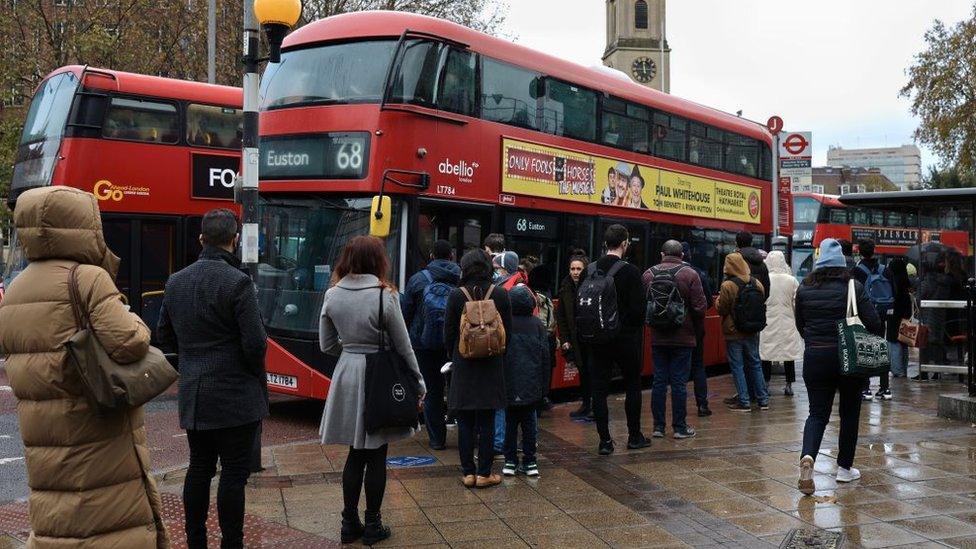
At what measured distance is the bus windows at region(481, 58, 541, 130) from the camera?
412 inches

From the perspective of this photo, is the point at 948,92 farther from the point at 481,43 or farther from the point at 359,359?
the point at 359,359

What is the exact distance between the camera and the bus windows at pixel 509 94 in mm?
10477

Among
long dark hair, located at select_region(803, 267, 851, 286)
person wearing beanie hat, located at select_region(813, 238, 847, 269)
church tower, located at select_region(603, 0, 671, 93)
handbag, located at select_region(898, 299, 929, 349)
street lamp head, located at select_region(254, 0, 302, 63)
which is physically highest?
church tower, located at select_region(603, 0, 671, 93)

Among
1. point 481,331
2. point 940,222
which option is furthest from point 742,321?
point 481,331

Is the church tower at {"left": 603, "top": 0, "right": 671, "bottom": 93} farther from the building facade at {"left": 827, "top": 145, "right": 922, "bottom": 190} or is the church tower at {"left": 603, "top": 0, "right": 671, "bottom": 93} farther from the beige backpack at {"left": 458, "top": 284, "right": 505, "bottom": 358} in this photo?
the building facade at {"left": 827, "top": 145, "right": 922, "bottom": 190}

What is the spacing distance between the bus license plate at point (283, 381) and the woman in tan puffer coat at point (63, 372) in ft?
19.2

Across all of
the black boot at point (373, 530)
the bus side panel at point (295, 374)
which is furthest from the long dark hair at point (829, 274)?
the bus side panel at point (295, 374)

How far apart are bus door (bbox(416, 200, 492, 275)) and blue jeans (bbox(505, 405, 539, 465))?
2588 millimetres

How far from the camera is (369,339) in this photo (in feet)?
17.9

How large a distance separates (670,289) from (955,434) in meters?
3.22

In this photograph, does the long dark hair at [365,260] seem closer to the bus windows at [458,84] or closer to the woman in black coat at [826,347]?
the woman in black coat at [826,347]

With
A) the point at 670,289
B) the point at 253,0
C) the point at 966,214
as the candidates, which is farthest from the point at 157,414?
the point at 966,214

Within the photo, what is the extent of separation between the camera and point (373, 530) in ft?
18.0

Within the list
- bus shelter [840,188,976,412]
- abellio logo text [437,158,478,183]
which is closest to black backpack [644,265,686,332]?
abellio logo text [437,158,478,183]
